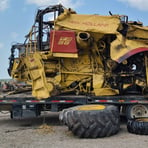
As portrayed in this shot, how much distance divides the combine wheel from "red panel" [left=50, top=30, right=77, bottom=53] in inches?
98.1

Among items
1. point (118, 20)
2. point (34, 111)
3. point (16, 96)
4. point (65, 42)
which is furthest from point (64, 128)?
point (118, 20)

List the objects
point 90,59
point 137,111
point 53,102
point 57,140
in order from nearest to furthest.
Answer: point 57,140 < point 137,111 < point 53,102 < point 90,59

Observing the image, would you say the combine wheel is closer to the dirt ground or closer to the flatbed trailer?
the flatbed trailer

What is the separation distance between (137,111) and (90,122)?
2.55 metres

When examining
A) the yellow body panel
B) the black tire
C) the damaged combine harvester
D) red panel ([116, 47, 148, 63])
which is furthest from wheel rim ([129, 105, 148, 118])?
red panel ([116, 47, 148, 63])

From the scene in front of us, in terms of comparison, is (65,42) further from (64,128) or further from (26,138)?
(26,138)

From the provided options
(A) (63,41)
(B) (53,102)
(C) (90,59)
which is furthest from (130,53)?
(B) (53,102)

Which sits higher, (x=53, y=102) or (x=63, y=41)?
(x=63, y=41)

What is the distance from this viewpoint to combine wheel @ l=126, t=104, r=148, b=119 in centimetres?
943

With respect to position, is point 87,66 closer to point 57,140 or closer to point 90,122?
point 90,122

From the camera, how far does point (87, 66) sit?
1009cm

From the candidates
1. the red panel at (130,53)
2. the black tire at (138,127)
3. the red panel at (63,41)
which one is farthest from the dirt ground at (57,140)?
the red panel at (63,41)

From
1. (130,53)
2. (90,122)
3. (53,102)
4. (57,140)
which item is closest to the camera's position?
(57,140)

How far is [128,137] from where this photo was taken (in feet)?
24.8
